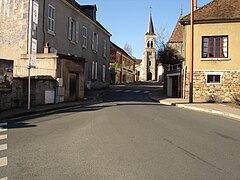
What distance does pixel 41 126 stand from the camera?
1040cm

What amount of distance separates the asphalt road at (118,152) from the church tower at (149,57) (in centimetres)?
9311

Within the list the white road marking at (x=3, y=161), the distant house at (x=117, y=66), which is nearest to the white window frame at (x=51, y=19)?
the white road marking at (x=3, y=161)

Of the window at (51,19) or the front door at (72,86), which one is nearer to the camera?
the front door at (72,86)

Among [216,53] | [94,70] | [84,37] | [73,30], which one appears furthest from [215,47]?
[94,70]

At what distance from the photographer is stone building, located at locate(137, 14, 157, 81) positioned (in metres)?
103

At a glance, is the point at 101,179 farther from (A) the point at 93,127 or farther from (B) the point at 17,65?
(B) the point at 17,65

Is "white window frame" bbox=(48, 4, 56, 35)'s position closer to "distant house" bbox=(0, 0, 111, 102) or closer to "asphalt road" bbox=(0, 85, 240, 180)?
"distant house" bbox=(0, 0, 111, 102)

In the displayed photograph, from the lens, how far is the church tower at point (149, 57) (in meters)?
103

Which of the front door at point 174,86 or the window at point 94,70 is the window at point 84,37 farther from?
the front door at point 174,86

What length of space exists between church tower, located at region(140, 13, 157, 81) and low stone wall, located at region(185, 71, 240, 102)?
7615 centimetres

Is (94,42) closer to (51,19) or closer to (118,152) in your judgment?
(51,19)

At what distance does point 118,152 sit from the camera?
6.81m

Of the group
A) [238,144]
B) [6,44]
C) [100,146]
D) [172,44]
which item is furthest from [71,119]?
[172,44]

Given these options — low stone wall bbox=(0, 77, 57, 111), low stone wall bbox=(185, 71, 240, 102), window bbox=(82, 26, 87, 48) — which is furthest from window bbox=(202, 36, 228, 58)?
low stone wall bbox=(0, 77, 57, 111)
